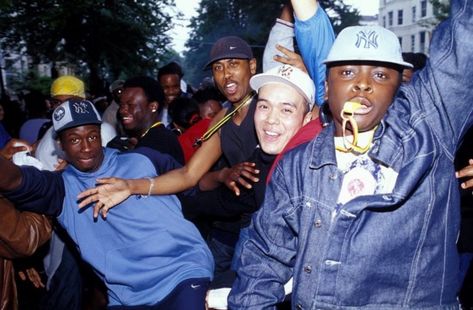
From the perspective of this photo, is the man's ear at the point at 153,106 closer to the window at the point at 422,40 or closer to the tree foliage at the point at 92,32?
the tree foliage at the point at 92,32

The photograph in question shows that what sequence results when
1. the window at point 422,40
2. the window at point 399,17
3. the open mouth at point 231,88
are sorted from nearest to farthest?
the open mouth at point 231,88, the window at point 422,40, the window at point 399,17

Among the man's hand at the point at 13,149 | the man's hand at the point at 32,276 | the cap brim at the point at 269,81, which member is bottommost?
the man's hand at the point at 32,276

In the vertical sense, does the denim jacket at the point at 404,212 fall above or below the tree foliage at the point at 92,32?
below

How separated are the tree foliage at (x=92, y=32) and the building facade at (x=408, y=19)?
47.0 m

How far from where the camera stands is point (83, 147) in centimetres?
314

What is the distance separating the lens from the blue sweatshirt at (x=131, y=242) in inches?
115

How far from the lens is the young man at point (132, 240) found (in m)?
2.89

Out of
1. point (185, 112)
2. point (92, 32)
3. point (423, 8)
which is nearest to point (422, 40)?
point (423, 8)

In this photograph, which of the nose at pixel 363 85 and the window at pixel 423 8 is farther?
the window at pixel 423 8

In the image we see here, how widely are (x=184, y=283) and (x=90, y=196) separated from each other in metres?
0.76

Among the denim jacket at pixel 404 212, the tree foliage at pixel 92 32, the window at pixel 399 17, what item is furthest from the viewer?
the window at pixel 399 17

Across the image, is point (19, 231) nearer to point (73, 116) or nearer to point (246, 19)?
point (73, 116)

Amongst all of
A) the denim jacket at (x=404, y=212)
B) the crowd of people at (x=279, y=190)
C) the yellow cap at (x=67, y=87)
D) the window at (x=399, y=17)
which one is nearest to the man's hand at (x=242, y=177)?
the crowd of people at (x=279, y=190)

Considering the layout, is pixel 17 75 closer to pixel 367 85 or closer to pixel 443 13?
pixel 443 13
